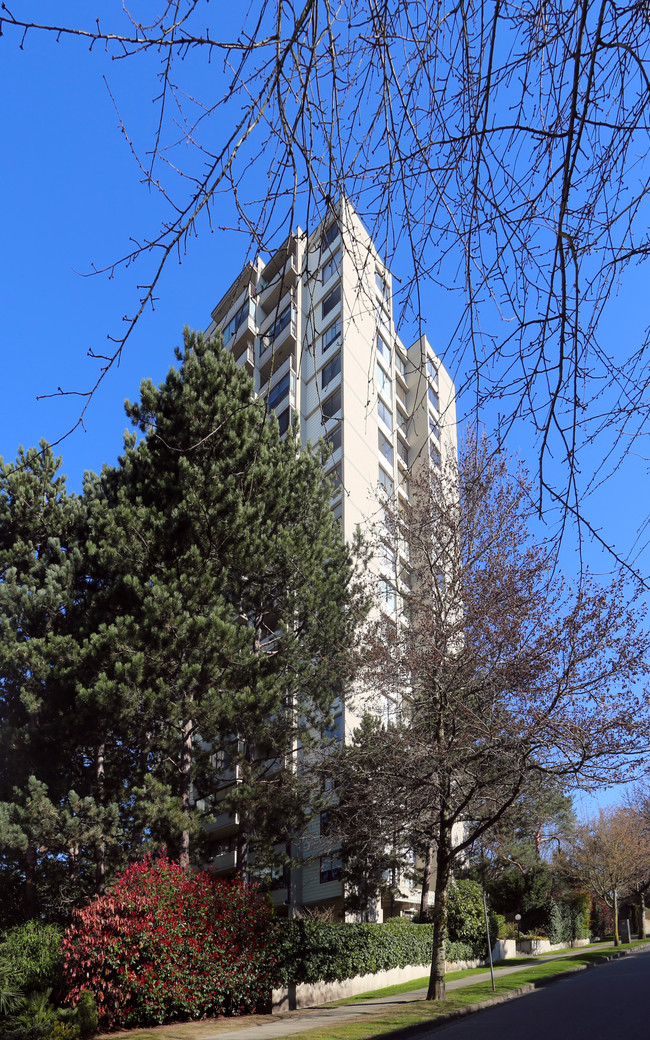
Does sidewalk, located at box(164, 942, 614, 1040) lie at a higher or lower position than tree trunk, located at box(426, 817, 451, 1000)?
lower

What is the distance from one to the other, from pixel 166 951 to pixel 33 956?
3.22 metres

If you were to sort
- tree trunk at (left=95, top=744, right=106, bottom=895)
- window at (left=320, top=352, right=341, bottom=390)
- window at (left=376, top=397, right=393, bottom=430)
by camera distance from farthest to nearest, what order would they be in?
1. window at (left=376, top=397, right=393, bottom=430)
2. window at (left=320, top=352, right=341, bottom=390)
3. tree trunk at (left=95, top=744, right=106, bottom=895)

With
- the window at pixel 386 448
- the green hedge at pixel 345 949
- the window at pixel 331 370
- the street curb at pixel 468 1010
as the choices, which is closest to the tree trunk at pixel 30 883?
the green hedge at pixel 345 949

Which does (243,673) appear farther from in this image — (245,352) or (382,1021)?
(245,352)

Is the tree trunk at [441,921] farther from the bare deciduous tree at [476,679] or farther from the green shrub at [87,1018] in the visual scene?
the green shrub at [87,1018]

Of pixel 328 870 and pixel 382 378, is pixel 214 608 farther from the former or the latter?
pixel 382 378

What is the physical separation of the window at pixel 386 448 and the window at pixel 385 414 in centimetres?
75

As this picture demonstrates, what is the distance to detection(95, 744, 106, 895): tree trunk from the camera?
17219mm

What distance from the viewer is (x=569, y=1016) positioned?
11.9 m

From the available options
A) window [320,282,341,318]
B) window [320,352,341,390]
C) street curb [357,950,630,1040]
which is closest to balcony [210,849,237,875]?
street curb [357,950,630,1040]

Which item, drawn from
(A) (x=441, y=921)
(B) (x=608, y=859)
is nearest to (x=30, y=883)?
(A) (x=441, y=921)

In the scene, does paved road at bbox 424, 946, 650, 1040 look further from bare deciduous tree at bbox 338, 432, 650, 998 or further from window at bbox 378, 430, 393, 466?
window at bbox 378, 430, 393, 466

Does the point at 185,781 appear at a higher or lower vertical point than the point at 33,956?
higher

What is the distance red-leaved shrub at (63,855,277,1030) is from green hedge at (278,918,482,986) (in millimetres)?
957
